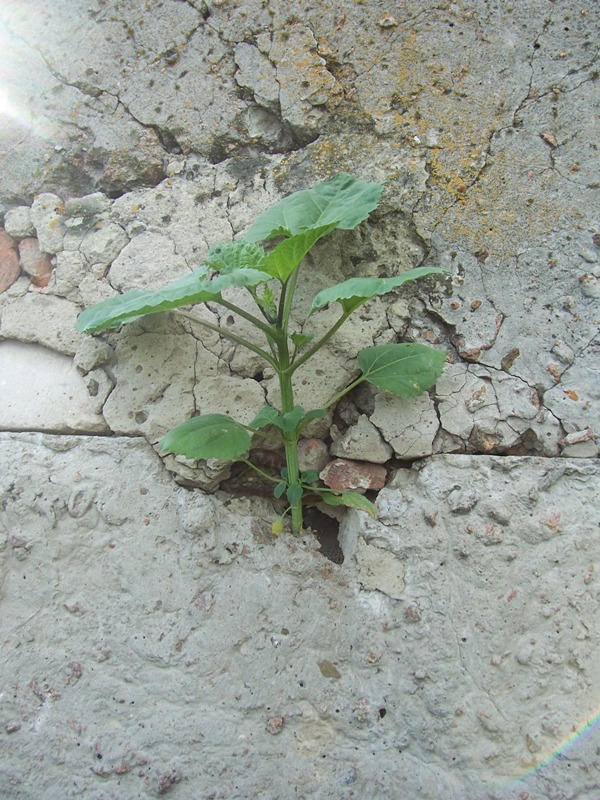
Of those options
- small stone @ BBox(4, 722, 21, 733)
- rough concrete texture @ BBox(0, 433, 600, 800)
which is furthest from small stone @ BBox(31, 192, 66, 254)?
small stone @ BBox(4, 722, 21, 733)

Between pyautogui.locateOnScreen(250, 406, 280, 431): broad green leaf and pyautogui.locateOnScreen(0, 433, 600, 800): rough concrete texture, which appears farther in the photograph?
pyautogui.locateOnScreen(250, 406, 280, 431): broad green leaf

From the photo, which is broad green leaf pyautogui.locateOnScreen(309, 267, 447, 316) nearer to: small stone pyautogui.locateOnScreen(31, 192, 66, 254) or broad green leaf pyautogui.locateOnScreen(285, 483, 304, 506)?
broad green leaf pyautogui.locateOnScreen(285, 483, 304, 506)

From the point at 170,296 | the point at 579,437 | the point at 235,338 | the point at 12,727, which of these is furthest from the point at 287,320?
the point at 12,727

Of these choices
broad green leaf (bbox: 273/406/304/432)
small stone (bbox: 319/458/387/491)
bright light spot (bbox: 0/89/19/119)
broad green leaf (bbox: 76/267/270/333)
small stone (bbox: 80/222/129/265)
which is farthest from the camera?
bright light spot (bbox: 0/89/19/119)

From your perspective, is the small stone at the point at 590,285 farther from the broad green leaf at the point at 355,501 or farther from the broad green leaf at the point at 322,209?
the broad green leaf at the point at 355,501

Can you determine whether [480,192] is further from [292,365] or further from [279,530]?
[279,530]

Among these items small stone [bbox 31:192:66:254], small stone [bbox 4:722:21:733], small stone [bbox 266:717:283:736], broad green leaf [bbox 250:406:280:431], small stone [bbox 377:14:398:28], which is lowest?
small stone [bbox 4:722:21:733]

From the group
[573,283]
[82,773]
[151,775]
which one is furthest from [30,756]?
[573,283]

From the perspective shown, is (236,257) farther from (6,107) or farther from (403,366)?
(6,107)
